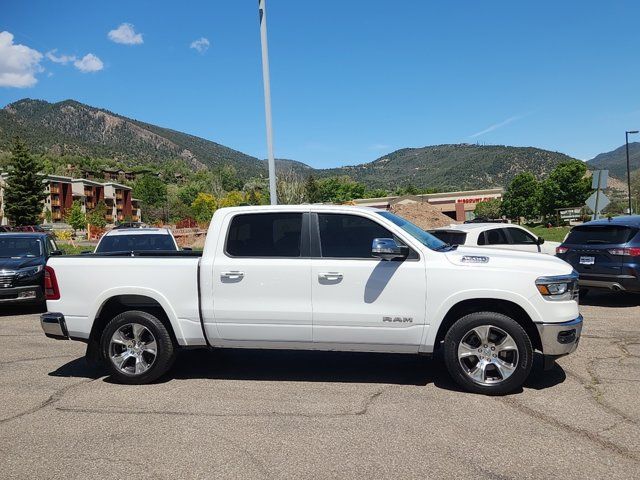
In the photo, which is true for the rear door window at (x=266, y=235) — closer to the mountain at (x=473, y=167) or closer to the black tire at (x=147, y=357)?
the black tire at (x=147, y=357)

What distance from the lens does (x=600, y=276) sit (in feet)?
31.0

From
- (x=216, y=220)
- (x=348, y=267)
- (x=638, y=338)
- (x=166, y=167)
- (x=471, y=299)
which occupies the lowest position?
(x=638, y=338)

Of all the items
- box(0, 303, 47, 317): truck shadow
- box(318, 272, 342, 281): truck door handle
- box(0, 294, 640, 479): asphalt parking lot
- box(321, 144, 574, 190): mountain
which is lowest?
box(0, 303, 47, 317): truck shadow

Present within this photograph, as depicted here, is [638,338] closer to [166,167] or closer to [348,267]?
[348,267]

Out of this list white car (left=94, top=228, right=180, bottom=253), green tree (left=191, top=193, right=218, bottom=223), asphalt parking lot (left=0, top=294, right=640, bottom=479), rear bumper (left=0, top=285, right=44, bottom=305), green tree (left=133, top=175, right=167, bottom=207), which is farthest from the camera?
green tree (left=133, top=175, right=167, bottom=207)

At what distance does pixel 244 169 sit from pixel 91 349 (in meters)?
176

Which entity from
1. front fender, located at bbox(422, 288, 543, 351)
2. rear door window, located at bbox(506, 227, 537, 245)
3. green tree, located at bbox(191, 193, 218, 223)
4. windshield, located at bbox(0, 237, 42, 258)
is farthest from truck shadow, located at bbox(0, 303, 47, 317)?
green tree, located at bbox(191, 193, 218, 223)

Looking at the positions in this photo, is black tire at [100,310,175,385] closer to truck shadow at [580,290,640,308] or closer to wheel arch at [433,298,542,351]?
wheel arch at [433,298,542,351]

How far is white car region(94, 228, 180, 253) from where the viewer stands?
38.7 feet

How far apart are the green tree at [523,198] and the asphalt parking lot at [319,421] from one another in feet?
294

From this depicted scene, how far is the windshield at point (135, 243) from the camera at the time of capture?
11.8 m

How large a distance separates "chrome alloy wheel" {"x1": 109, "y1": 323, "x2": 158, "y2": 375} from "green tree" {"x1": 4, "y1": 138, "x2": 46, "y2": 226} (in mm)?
66371

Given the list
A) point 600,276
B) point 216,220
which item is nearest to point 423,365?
point 216,220

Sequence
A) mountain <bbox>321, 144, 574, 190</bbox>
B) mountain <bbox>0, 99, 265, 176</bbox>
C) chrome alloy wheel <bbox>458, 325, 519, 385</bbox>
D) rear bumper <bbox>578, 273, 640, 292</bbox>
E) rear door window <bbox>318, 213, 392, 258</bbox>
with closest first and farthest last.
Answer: chrome alloy wheel <bbox>458, 325, 519, 385</bbox>, rear door window <bbox>318, 213, 392, 258</bbox>, rear bumper <bbox>578, 273, 640, 292</bbox>, mountain <bbox>0, 99, 265, 176</bbox>, mountain <bbox>321, 144, 574, 190</bbox>
